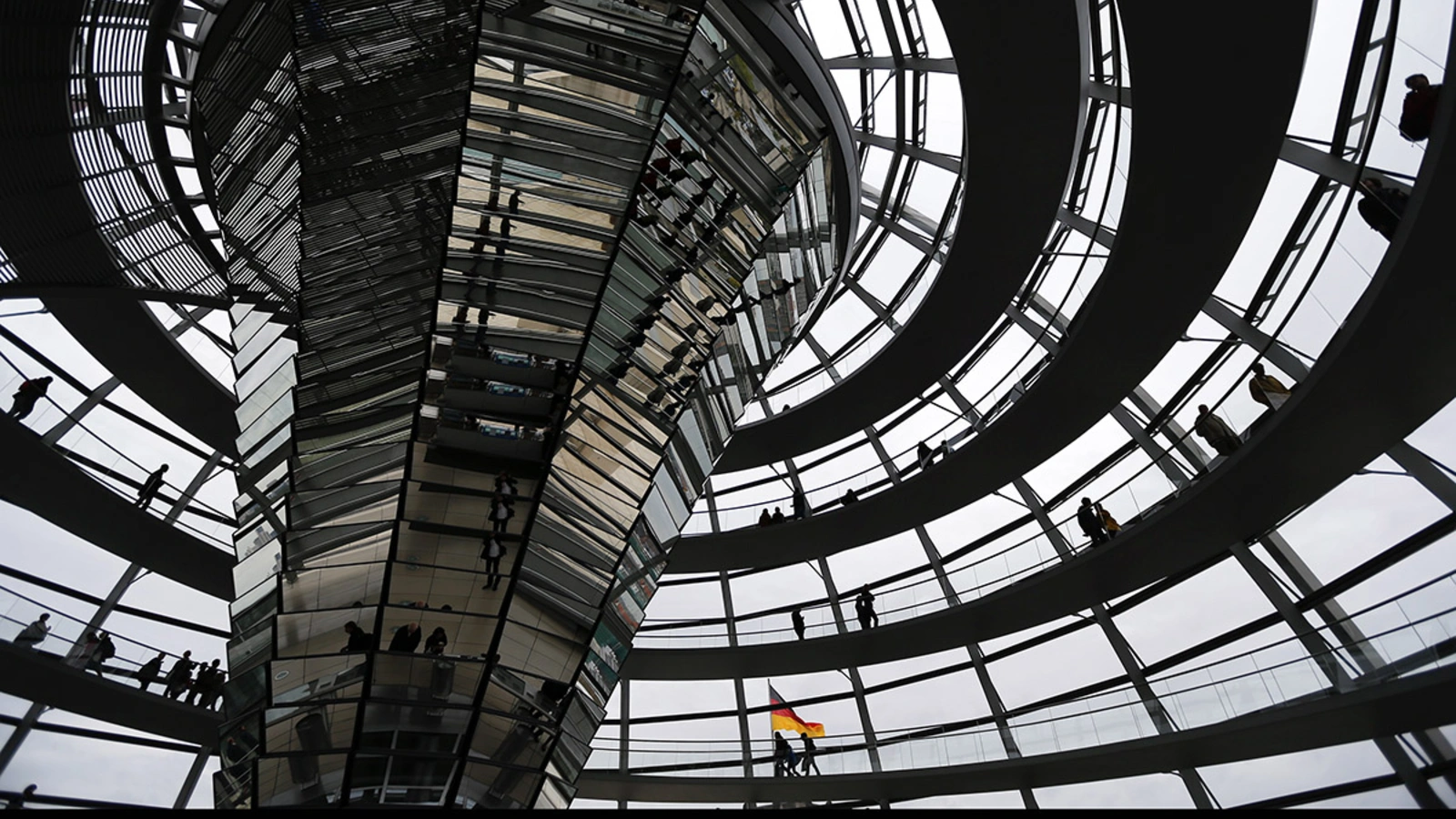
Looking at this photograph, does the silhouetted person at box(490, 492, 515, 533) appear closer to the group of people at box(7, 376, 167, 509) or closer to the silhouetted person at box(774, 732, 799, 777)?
the group of people at box(7, 376, 167, 509)

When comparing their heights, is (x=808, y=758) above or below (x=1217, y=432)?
below

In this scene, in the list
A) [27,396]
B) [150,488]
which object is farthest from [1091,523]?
[27,396]

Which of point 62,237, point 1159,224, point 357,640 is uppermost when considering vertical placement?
point 62,237

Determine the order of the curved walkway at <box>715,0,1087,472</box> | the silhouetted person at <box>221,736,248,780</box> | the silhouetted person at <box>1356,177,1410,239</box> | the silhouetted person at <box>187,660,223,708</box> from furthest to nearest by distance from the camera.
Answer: the silhouetted person at <box>187,660,223,708</box>, the curved walkway at <box>715,0,1087,472</box>, the silhouetted person at <box>221,736,248,780</box>, the silhouetted person at <box>1356,177,1410,239</box>

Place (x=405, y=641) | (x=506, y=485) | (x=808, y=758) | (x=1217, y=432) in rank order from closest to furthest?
1. (x=405, y=641)
2. (x=506, y=485)
3. (x=1217, y=432)
4. (x=808, y=758)

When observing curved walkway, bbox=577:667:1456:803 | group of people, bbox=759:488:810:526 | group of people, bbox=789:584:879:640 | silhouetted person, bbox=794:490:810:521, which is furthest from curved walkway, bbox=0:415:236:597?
group of people, bbox=789:584:879:640

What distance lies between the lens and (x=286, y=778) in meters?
10.8

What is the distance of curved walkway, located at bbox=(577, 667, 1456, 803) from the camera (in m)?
13.2

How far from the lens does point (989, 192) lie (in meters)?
14.6

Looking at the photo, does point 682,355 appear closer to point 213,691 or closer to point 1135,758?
point 1135,758

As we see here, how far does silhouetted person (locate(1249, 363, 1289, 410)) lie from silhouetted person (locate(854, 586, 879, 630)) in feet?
38.1

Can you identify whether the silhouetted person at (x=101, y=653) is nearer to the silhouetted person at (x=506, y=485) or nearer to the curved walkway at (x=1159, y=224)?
the silhouetted person at (x=506, y=485)

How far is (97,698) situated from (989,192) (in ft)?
70.2

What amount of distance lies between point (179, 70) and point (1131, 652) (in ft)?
74.8
